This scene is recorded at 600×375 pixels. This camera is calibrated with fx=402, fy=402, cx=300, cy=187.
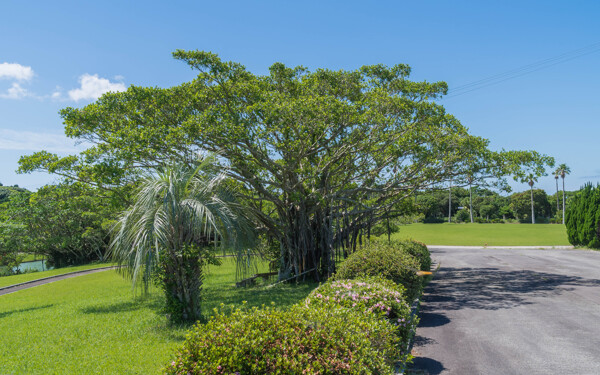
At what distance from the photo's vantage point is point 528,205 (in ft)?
278

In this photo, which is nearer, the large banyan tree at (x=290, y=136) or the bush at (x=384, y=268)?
the bush at (x=384, y=268)

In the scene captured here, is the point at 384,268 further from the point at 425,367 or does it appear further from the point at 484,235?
the point at 484,235

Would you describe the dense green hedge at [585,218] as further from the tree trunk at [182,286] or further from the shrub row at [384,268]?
the tree trunk at [182,286]

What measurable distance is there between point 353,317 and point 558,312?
750 centimetres

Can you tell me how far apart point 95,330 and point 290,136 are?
817 cm

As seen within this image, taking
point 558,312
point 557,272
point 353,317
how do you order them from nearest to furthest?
point 353,317, point 558,312, point 557,272

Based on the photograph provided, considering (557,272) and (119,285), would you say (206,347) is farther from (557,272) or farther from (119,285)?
(557,272)

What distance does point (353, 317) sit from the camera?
16.3 ft

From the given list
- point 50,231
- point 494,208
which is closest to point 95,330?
point 50,231

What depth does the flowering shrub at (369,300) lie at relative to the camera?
5.96 metres

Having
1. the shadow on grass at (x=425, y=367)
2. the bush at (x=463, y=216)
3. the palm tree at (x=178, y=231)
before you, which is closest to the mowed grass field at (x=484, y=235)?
the bush at (x=463, y=216)

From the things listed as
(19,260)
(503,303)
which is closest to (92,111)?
(503,303)

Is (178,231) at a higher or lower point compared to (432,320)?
higher

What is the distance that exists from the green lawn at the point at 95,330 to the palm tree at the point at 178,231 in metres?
1.04
